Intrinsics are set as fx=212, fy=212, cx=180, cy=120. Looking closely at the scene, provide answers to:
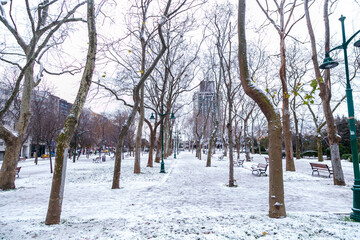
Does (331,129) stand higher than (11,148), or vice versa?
(331,129)

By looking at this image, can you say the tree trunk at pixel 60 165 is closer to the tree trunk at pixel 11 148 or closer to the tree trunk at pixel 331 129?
the tree trunk at pixel 11 148

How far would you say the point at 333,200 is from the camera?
689 cm

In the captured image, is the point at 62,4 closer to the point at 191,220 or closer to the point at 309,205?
the point at 191,220

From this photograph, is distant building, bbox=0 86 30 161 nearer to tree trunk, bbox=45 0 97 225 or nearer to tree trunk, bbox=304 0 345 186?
tree trunk, bbox=45 0 97 225

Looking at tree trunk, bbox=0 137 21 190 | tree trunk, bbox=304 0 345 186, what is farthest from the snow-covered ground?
tree trunk, bbox=304 0 345 186

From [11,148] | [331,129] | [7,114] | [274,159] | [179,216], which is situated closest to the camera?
[274,159]

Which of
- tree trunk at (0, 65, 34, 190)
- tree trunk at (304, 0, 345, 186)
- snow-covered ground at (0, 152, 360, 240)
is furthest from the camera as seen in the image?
tree trunk at (304, 0, 345, 186)

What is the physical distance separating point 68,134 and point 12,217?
2678 millimetres

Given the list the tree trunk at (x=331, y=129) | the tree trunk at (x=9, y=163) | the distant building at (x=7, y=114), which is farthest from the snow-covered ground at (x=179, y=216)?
the distant building at (x=7, y=114)

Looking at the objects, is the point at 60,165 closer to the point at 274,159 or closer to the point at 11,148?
the point at 274,159

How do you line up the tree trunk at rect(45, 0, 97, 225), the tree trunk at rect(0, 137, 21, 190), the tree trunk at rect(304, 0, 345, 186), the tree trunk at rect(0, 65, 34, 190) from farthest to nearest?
the tree trunk at rect(304, 0, 345, 186) < the tree trunk at rect(0, 137, 21, 190) < the tree trunk at rect(0, 65, 34, 190) < the tree trunk at rect(45, 0, 97, 225)

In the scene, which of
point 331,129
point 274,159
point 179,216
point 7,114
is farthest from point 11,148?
point 7,114

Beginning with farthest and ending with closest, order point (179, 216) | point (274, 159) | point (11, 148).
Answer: point (11, 148) → point (179, 216) → point (274, 159)

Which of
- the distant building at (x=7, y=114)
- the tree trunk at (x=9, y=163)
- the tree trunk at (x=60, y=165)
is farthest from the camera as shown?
the distant building at (x=7, y=114)
